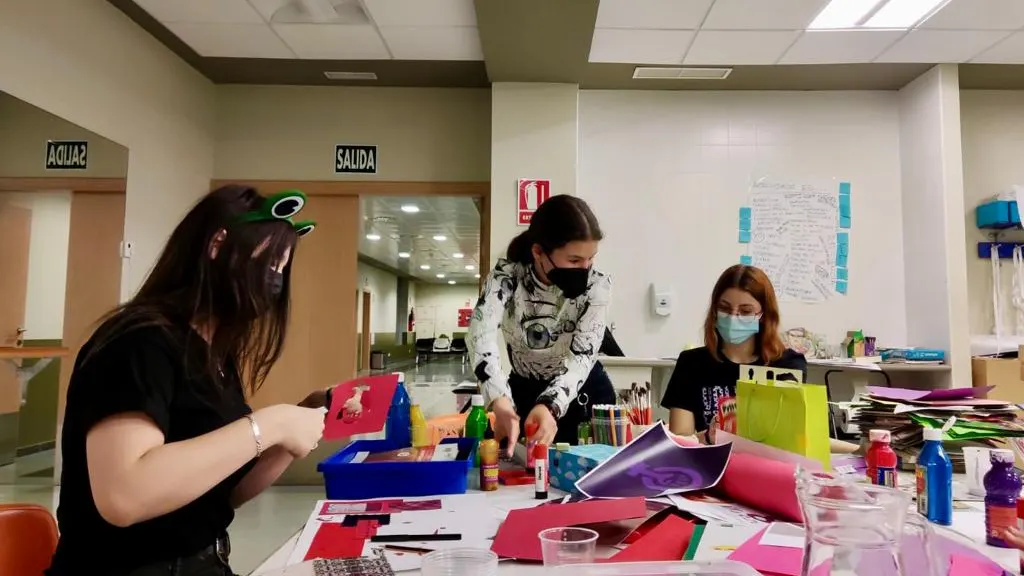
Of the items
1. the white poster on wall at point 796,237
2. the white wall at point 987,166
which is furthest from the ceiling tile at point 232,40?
the white wall at point 987,166

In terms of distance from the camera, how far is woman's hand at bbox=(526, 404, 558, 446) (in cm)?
145

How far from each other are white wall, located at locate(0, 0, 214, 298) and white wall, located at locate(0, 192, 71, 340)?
37 centimetres

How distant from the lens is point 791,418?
4.14ft

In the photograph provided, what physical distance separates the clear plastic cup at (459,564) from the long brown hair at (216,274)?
53 centimetres

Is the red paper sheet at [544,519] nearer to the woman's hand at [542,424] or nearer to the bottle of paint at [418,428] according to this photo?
the woman's hand at [542,424]

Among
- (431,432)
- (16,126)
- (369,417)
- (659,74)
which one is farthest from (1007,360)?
(16,126)

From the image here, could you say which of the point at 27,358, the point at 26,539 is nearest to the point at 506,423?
the point at 26,539

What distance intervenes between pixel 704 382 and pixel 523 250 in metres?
0.77

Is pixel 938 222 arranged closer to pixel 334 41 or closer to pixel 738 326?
pixel 738 326

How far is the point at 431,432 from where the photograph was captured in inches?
62.2

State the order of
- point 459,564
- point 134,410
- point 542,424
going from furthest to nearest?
point 542,424 < point 134,410 < point 459,564

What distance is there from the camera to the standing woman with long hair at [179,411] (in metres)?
0.83

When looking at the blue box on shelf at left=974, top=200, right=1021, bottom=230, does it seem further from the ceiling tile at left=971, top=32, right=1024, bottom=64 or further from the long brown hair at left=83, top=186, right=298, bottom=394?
the long brown hair at left=83, top=186, right=298, bottom=394

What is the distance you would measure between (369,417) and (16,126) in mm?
2488
